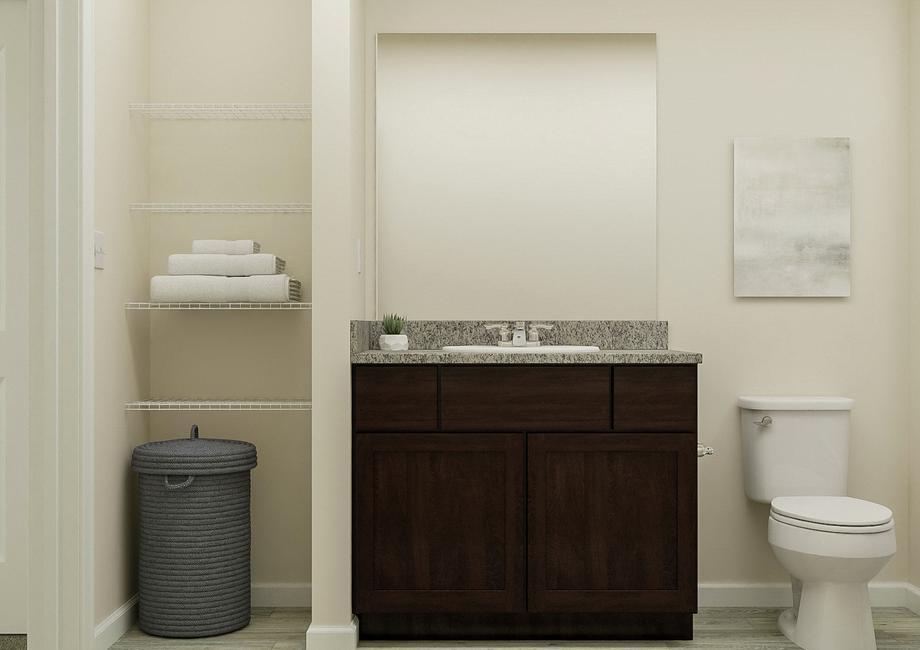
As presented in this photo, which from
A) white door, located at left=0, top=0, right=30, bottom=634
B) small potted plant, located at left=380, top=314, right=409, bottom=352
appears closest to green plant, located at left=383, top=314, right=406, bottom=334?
small potted plant, located at left=380, top=314, right=409, bottom=352

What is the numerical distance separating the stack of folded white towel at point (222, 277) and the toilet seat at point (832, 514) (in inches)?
69.7

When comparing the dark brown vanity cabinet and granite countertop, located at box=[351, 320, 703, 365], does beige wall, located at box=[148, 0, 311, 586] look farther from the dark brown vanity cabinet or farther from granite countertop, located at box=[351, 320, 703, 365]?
the dark brown vanity cabinet

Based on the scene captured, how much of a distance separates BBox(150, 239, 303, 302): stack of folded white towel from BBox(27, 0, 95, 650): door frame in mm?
387

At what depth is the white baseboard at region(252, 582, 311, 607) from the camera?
10.2 ft

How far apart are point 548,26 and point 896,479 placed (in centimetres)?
212

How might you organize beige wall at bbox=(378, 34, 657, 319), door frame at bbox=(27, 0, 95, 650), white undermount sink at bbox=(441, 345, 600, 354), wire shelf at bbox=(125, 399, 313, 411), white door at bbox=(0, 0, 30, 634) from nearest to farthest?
1. door frame at bbox=(27, 0, 95, 650)
2. white door at bbox=(0, 0, 30, 634)
3. white undermount sink at bbox=(441, 345, 600, 354)
4. wire shelf at bbox=(125, 399, 313, 411)
5. beige wall at bbox=(378, 34, 657, 319)

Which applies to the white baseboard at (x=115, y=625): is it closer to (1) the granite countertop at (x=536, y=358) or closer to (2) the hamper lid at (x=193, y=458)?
(2) the hamper lid at (x=193, y=458)

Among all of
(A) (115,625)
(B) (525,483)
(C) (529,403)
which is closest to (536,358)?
(C) (529,403)

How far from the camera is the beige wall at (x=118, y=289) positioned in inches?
106

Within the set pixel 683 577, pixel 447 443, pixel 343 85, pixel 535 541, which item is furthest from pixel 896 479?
pixel 343 85

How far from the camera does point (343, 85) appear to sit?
2.64 metres

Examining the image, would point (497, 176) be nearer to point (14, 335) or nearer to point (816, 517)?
point (816, 517)

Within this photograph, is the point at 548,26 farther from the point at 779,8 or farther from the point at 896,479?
the point at 896,479

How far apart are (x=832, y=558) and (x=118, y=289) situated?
2414 mm
